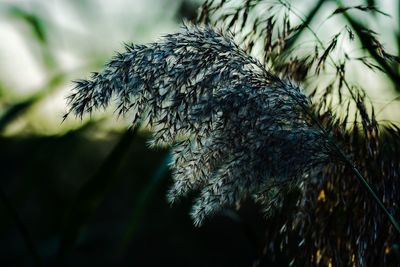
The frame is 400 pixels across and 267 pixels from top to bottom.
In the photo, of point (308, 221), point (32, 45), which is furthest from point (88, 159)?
point (308, 221)

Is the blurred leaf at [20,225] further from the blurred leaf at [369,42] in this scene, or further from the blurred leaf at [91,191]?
the blurred leaf at [369,42]

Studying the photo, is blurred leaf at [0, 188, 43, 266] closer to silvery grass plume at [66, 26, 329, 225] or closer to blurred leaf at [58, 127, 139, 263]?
blurred leaf at [58, 127, 139, 263]

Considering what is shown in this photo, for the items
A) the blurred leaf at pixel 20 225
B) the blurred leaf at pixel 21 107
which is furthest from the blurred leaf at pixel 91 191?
the blurred leaf at pixel 21 107

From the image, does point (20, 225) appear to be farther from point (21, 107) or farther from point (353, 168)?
point (353, 168)

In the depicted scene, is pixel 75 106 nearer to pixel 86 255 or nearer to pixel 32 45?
pixel 32 45

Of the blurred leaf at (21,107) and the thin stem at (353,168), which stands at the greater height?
the thin stem at (353,168)

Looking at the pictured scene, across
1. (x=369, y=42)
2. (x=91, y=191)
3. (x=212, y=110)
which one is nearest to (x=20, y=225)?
(x=91, y=191)

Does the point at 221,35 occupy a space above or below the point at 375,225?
above

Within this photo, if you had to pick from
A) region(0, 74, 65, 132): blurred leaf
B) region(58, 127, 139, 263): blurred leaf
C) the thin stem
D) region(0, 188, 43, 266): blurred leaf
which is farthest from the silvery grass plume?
region(0, 74, 65, 132): blurred leaf
